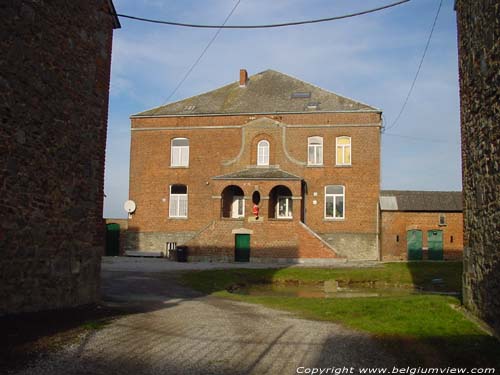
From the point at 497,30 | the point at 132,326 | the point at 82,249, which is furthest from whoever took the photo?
the point at 82,249

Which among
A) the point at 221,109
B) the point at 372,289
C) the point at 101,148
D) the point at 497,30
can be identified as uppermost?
the point at 221,109

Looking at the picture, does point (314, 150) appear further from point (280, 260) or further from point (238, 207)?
point (280, 260)

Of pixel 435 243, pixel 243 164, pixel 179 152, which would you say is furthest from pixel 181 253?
pixel 435 243

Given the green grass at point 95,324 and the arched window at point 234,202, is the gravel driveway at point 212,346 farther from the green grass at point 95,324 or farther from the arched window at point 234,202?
the arched window at point 234,202

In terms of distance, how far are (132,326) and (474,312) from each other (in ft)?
20.5

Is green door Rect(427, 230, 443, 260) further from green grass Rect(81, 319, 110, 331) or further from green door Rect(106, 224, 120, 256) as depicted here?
green grass Rect(81, 319, 110, 331)

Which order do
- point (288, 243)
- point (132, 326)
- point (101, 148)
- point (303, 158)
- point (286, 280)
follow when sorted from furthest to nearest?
point (303, 158)
point (288, 243)
point (286, 280)
point (101, 148)
point (132, 326)

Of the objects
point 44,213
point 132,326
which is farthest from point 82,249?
point 132,326

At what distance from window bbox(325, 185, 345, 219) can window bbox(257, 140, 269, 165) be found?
4539mm

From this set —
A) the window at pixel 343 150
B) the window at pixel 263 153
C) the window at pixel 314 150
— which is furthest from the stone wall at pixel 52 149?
the window at pixel 343 150

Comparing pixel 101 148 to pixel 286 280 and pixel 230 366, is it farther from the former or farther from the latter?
pixel 286 280

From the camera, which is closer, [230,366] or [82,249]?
[230,366]

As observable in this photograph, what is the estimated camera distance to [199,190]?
36688 mm

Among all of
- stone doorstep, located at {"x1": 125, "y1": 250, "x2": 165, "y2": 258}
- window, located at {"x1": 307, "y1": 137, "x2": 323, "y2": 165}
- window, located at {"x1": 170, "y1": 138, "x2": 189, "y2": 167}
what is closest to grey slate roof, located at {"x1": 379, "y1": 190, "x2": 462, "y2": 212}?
window, located at {"x1": 307, "y1": 137, "x2": 323, "y2": 165}
